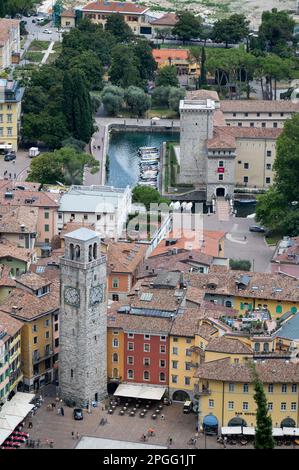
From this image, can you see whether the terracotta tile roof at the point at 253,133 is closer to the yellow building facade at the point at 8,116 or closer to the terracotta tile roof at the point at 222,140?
the terracotta tile roof at the point at 222,140

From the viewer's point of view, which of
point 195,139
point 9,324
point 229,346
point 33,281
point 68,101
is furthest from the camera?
point 68,101

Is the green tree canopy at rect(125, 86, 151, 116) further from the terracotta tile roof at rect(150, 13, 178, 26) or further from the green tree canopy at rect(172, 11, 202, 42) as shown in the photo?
the terracotta tile roof at rect(150, 13, 178, 26)

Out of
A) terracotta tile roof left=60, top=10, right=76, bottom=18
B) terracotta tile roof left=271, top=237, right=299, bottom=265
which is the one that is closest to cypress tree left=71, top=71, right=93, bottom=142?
terracotta tile roof left=271, top=237, right=299, bottom=265

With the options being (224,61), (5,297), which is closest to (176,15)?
(224,61)

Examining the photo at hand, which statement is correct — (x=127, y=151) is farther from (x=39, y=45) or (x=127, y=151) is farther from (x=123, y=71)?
(x=39, y=45)

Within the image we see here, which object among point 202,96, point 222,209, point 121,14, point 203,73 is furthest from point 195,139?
point 121,14

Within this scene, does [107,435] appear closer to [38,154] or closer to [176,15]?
[38,154]

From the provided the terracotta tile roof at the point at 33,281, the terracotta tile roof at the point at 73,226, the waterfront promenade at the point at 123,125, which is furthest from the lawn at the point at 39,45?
the terracotta tile roof at the point at 33,281
